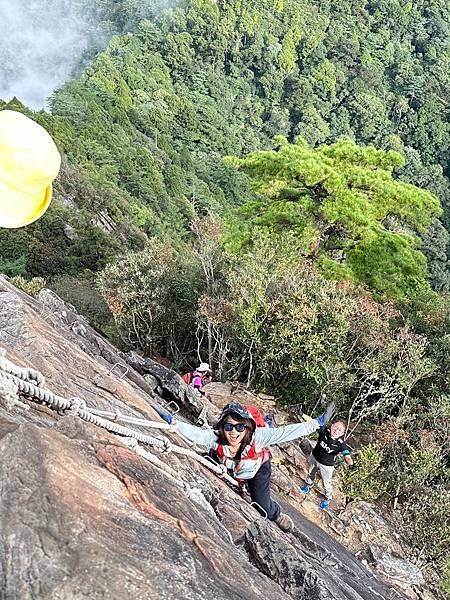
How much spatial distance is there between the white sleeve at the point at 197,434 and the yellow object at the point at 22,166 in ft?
9.19

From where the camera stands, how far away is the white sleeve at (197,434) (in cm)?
490

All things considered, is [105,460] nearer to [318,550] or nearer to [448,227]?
[318,550]

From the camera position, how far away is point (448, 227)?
256 ft

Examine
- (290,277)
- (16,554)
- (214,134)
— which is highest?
(214,134)

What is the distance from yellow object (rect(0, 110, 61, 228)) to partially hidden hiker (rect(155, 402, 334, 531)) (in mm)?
2742

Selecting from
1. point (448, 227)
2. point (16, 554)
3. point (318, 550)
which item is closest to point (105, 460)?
point (16, 554)

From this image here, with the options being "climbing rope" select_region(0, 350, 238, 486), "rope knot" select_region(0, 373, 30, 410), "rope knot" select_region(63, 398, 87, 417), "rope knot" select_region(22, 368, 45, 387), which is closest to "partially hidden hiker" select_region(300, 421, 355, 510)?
"climbing rope" select_region(0, 350, 238, 486)

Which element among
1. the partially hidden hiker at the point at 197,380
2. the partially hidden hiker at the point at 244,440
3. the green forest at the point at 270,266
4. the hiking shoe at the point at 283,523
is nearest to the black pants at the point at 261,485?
the partially hidden hiker at the point at 244,440

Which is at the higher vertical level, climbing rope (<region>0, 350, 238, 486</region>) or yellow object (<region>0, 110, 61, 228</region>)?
yellow object (<region>0, 110, 61, 228</region>)

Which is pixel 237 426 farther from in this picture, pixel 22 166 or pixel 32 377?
pixel 22 166

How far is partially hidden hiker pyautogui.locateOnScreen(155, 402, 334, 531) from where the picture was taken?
4949 mm

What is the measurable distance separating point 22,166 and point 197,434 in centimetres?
324

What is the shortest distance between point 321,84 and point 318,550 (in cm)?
10112

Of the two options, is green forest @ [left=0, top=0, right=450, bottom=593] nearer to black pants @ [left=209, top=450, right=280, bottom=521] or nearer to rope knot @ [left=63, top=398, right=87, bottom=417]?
black pants @ [left=209, top=450, right=280, bottom=521]
